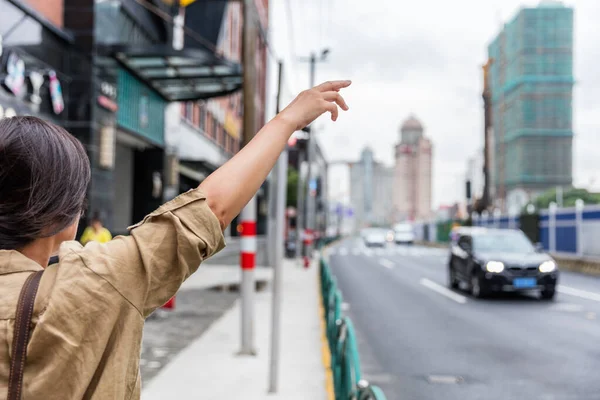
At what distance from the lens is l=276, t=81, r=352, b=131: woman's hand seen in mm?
1487

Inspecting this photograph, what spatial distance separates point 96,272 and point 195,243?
0.18m

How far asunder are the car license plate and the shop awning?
9.10 metres

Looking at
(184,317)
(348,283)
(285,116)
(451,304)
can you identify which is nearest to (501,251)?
(451,304)

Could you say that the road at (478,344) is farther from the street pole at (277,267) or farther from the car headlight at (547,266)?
the street pole at (277,267)

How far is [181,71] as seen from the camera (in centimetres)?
1895

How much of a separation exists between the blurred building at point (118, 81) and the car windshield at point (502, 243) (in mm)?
6842

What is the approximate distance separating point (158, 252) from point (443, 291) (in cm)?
1577

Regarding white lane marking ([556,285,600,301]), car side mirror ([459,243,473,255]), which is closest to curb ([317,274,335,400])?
car side mirror ([459,243,473,255])

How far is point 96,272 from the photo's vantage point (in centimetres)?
120

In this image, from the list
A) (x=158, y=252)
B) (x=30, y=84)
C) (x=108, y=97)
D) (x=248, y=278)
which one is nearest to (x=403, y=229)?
(x=108, y=97)

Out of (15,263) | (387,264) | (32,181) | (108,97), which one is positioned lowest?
(387,264)

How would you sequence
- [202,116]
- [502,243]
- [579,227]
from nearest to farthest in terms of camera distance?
[502,243] → [579,227] → [202,116]

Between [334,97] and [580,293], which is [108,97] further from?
[334,97]

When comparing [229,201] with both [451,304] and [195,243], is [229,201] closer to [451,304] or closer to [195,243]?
[195,243]
